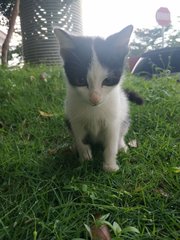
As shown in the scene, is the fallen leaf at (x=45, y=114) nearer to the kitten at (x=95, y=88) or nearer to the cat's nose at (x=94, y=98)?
the kitten at (x=95, y=88)

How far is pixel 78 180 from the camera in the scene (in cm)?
192

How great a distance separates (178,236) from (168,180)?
454mm

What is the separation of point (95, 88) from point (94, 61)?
0.16 m

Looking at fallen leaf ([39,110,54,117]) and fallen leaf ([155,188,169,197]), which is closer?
fallen leaf ([155,188,169,197])

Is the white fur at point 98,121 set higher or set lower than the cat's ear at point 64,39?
lower

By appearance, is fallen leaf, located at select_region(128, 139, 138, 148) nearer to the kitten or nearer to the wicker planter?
the kitten

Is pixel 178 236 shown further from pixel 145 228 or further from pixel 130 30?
pixel 130 30

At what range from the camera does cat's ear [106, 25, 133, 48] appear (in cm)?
200

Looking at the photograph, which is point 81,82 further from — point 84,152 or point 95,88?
point 84,152

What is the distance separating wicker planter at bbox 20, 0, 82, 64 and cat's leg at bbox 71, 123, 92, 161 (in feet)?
13.9

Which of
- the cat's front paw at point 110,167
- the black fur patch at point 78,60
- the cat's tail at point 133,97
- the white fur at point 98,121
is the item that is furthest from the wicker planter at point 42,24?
the cat's front paw at point 110,167

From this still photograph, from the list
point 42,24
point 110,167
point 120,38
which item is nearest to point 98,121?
point 110,167

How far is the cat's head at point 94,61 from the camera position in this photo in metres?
1.83

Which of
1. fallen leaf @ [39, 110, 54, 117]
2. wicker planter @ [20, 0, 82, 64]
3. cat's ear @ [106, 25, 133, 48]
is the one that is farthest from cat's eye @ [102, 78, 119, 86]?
wicker planter @ [20, 0, 82, 64]
